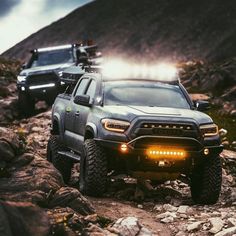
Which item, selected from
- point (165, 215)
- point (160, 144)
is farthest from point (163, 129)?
point (165, 215)

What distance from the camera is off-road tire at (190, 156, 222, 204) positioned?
1091 cm

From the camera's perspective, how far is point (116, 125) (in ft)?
34.6

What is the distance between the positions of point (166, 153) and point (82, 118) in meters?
2.03

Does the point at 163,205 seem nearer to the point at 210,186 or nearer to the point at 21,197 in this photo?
the point at 210,186

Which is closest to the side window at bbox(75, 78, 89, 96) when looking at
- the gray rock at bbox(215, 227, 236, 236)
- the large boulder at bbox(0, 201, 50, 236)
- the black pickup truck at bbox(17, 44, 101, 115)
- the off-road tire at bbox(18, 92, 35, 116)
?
the gray rock at bbox(215, 227, 236, 236)

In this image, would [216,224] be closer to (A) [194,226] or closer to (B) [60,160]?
(A) [194,226]

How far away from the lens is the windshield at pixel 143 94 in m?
11.5

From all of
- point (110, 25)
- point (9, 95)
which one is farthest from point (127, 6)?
point (9, 95)

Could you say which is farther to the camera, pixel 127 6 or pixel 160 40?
pixel 127 6

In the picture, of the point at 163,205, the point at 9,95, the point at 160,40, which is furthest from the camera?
the point at 160,40

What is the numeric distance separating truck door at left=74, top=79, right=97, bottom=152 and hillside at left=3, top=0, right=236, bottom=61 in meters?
90.5

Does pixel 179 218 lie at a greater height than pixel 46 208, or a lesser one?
lesser

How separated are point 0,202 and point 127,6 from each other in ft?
552

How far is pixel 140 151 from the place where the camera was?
34.0 ft
